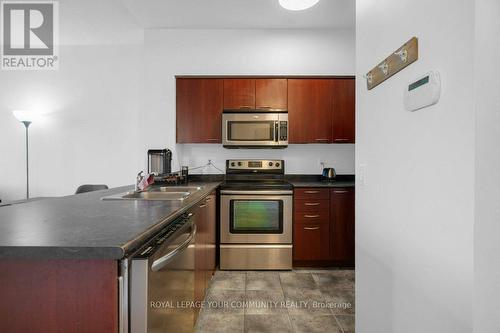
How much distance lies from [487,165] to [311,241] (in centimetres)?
245

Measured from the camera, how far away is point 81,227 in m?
1.04

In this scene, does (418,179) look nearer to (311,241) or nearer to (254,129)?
(311,241)

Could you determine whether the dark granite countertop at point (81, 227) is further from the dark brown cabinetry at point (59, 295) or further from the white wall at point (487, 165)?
the white wall at point (487, 165)

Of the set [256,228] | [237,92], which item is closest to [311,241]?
[256,228]

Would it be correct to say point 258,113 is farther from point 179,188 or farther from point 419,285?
point 419,285

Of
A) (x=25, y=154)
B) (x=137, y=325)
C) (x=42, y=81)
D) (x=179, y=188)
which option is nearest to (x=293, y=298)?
(x=179, y=188)

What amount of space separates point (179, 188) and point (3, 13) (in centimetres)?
296

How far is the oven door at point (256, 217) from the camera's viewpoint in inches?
118

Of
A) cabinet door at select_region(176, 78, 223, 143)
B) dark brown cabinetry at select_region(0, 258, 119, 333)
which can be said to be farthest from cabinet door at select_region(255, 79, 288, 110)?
dark brown cabinetry at select_region(0, 258, 119, 333)

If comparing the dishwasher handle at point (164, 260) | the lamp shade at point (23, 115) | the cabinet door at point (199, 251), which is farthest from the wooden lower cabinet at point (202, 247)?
the lamp shade at point (23, 115)

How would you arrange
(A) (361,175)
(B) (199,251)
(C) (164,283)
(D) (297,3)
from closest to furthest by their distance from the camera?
(C) (164,283) < (A) (361,175) < (B) (199,251) < (D) (297,3)

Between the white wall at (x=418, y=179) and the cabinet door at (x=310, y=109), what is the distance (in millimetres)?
1733

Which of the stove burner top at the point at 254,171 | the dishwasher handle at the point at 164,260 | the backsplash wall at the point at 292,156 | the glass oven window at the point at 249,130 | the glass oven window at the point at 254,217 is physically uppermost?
the glass oven window at the point at 249,130

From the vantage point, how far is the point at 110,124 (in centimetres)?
398
